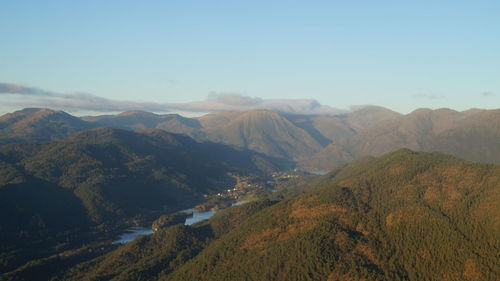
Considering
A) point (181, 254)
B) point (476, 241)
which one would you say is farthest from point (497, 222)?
point (181, 254)

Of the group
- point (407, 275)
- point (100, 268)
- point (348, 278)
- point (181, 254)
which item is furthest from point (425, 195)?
point (100, 268)

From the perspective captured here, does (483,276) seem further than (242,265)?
No

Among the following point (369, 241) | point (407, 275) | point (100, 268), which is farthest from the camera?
point (100, 268)

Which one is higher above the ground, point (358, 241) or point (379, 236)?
point (379, 236)

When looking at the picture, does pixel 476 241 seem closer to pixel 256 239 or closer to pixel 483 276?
pixel 483 276

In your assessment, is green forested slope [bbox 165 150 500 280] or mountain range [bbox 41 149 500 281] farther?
mountain range [bbox 41 149 500 281]

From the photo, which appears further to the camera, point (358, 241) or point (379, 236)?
point (379, 236)

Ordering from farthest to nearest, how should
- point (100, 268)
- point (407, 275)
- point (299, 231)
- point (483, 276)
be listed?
point (100, 268) → point (299, 231) → point (407, 275) → point (483, 276)

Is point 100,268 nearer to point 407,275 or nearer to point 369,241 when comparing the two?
point 369,241

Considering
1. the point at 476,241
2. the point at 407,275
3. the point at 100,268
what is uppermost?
the point at 476,241

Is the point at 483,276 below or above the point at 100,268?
above

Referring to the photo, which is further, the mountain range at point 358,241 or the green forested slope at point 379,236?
the mountain range at point 358,241
